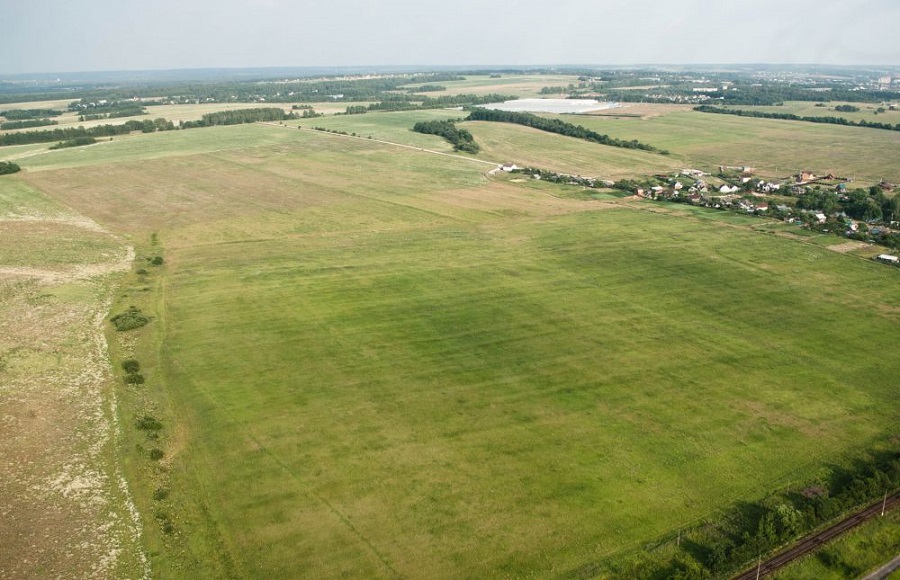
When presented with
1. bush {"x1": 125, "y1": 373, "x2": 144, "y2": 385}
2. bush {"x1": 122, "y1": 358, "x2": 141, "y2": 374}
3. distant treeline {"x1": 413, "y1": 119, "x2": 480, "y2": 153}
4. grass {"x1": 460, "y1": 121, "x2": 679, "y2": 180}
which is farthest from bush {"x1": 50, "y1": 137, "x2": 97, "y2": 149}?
bush {"x1": 125, "y1": 373, "x2": 144, "y2": 385}

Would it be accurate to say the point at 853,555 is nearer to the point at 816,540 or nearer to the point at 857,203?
the point at 816,540

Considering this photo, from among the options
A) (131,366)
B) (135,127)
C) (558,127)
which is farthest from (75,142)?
(131,366)

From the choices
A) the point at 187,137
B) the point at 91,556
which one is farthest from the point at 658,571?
the point at 187,137

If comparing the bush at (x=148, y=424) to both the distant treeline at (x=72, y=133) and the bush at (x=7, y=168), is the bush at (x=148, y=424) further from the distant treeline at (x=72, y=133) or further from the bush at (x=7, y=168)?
the distant treeline at (x=72, y=133)

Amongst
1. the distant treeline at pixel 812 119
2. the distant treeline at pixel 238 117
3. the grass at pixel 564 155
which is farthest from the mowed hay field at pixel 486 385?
the distant treeline at pixel 812 119

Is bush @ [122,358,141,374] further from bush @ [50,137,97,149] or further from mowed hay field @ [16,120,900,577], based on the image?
bush @ [50,137,97,149]

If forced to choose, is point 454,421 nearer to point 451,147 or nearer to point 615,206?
point 615,206
